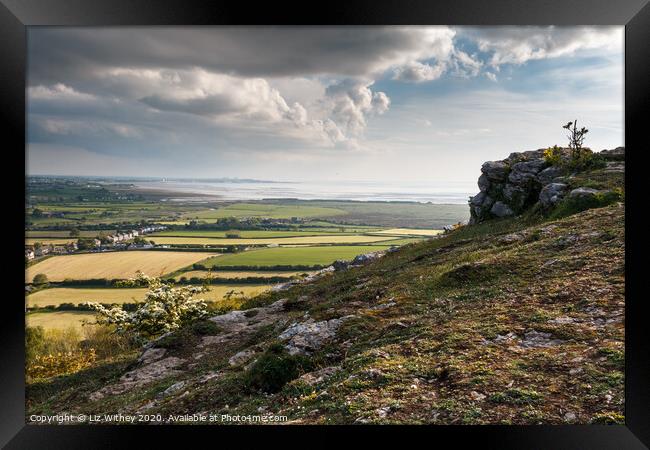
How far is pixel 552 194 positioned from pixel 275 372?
16182 mm

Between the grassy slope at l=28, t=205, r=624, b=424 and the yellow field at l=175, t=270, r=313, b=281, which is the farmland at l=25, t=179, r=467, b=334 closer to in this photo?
the yellow field at l=175, t=270, r=313, b=281

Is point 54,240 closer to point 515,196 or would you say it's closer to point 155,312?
point 155,312

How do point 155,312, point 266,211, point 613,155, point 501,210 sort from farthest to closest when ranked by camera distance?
point 501,210
point 613,155
point 266,211
point 155,312

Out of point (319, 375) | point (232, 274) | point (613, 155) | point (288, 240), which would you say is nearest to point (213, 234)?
point (232, 274)

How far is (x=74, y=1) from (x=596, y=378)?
12.4 meters

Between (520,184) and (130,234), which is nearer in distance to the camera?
(130,234)

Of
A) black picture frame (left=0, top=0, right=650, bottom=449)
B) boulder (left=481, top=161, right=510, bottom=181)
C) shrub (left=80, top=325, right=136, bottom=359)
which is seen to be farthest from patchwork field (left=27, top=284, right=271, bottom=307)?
boulder (left=481, top=161, right=510, bottom=181)

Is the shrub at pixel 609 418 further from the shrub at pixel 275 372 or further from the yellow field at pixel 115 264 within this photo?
the yellow field at pixel 115 264

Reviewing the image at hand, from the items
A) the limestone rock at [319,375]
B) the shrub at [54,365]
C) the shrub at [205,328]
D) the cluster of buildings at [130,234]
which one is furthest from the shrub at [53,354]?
the limestone rock at [319,375]

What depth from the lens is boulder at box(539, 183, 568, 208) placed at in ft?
55.7

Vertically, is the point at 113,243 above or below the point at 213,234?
below

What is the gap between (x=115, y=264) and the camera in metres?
15.7

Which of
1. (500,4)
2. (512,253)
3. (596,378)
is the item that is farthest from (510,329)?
(500,4)

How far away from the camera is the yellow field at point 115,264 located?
13917 mm
